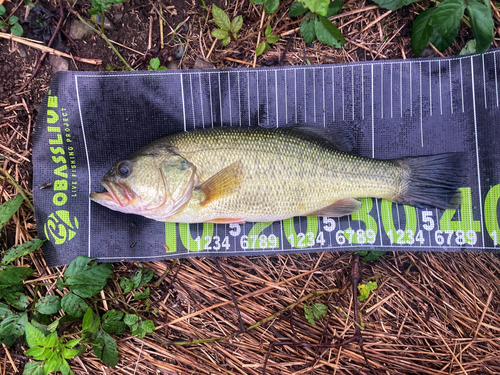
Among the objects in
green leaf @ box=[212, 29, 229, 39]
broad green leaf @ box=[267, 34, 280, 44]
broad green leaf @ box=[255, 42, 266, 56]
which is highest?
green leaf @ box=[212, 29, 229, 39]

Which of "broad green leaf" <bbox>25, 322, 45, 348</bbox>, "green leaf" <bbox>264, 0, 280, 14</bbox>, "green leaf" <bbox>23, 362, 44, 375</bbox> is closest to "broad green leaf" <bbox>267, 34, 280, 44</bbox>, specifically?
"green leaf" <bbox>264, 0, 280, 14</bbox>

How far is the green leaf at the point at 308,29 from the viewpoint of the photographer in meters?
3.30

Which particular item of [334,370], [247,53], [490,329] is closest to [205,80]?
[247,53]

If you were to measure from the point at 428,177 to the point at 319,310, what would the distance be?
1.69 m

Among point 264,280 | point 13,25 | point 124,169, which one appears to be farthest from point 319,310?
point 13,25

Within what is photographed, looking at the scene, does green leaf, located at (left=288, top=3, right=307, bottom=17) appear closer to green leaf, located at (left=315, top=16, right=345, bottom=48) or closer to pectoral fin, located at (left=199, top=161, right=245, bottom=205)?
green leaf, located at (left=315, top=16, right=345, bottom=48)

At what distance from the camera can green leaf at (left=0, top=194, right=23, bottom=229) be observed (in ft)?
10.1

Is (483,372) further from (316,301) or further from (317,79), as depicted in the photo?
(317,79)

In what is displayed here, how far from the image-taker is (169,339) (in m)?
3.24

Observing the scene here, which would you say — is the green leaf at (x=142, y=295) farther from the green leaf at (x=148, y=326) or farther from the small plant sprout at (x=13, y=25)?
the small plant sprout at (x=13, y=25)

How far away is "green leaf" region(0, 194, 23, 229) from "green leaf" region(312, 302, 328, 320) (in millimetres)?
Result: 3041

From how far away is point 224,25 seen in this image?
3264 mm

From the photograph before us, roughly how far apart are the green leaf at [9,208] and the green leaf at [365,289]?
11.2 ft

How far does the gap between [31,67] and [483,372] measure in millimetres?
5482
